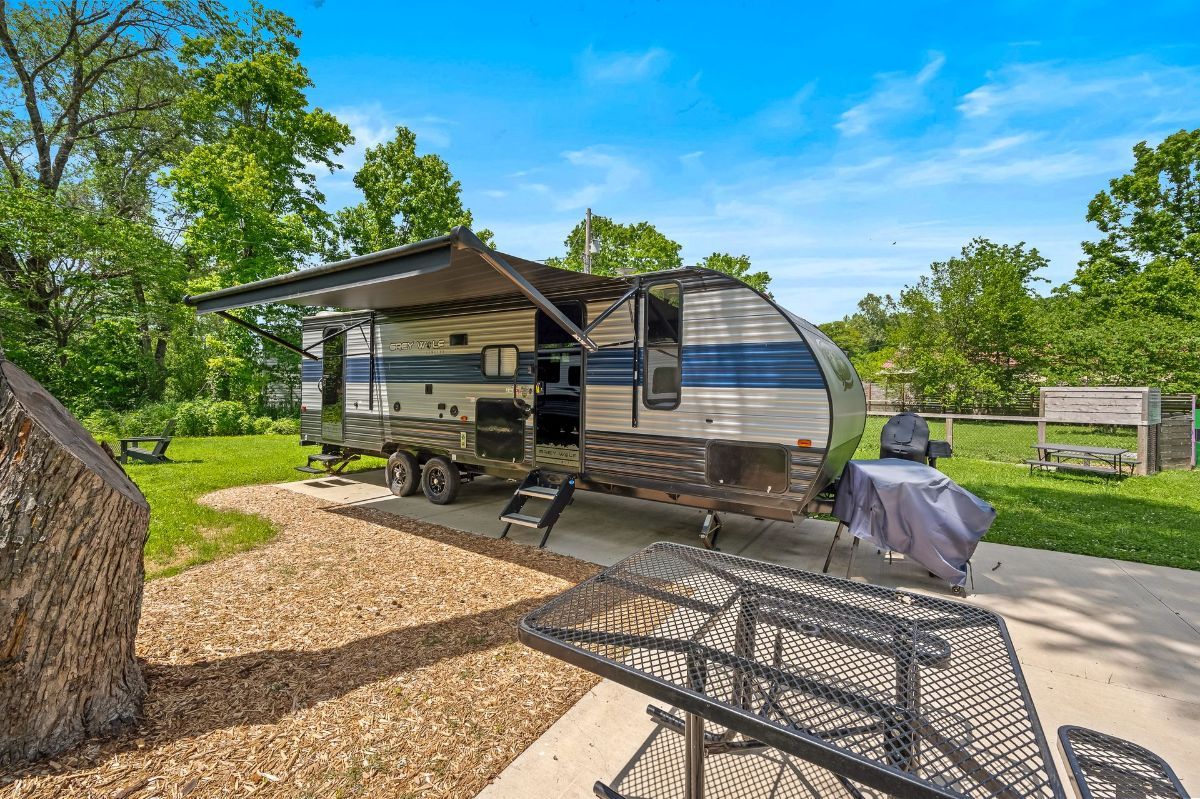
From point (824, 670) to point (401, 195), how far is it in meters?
20.2

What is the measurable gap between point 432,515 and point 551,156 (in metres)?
9.08

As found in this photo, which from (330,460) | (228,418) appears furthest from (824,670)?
(228,418)

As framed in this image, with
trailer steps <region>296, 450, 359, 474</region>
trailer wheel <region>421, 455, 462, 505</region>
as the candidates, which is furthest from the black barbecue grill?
trailer steps <region>296, 450, 359, 474</region>

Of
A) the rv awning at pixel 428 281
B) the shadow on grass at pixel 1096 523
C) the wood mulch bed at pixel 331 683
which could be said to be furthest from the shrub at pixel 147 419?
the shadow on grass at pixel 1096 523

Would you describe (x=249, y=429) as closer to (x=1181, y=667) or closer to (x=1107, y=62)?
(x=1181, y=667)

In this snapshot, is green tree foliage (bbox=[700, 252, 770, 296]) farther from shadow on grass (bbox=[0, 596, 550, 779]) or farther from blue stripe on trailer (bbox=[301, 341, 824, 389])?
shadow on grass (bbox=[0, 596, 550, 779])

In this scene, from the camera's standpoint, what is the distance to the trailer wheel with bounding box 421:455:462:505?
24.0 ft

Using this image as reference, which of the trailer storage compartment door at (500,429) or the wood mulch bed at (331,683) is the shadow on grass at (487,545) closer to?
the wood mulch bed at (331,683)

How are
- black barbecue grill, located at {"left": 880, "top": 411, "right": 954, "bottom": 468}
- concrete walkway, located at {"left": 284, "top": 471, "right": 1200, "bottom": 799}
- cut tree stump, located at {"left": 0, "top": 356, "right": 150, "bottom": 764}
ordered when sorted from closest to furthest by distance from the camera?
cut tree stump, located at {"left": 0, "top": 356, "right": 150, "bottom": 764} → concrete walkway, located at {"left": 284, "top": 471, "right": 1200, "bottom": 799} → black barbecue grill, located at {"left": 880, "top": 411, "right": 954, "bottom": 468}

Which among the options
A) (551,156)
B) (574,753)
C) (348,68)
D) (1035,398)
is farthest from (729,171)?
(1035,398)

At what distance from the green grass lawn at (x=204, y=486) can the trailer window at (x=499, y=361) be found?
3.17 metres

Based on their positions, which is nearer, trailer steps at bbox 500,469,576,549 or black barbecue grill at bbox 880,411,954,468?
trailer steps at bbox 500,469,576,549

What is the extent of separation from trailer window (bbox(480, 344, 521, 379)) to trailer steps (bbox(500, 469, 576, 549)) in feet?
4.44

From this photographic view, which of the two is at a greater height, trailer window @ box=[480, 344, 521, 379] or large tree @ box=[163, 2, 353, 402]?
large tree @ box=[163, 2, 353, 402]
